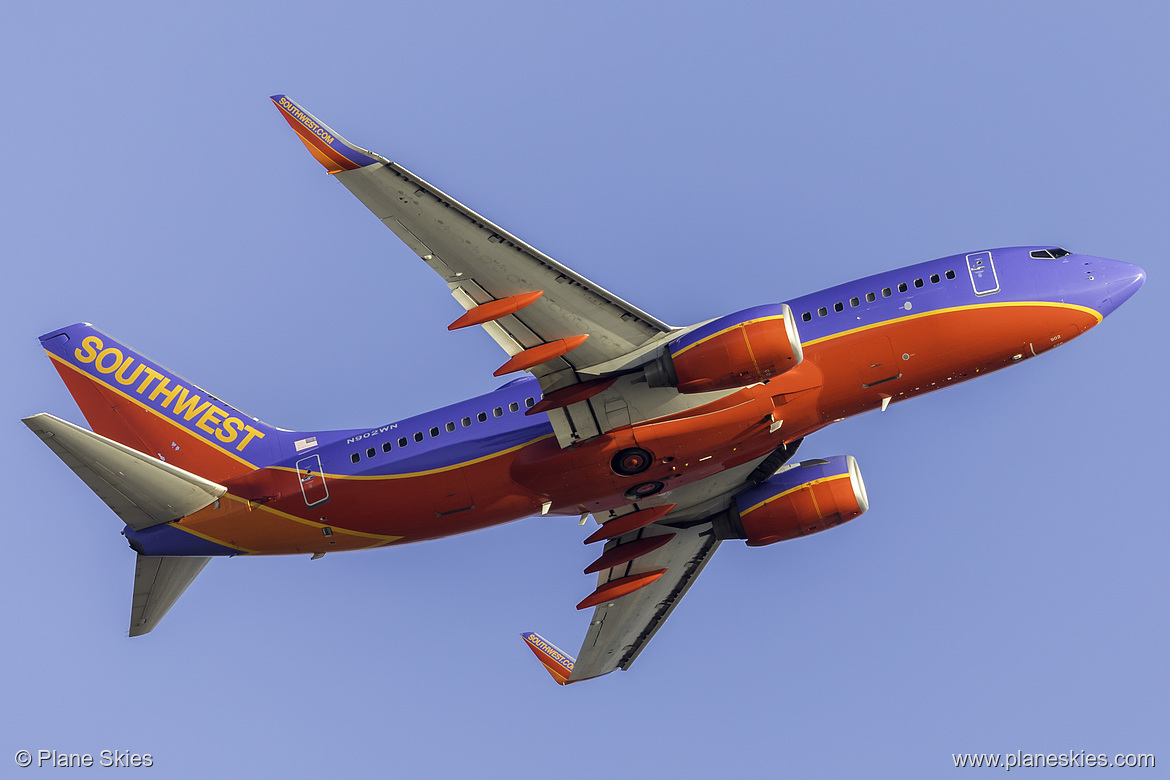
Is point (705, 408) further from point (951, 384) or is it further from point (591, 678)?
point (591, 678)

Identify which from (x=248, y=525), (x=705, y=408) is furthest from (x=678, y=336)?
(x=248, y=525)

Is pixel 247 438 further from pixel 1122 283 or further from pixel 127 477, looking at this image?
pixel 1122 283

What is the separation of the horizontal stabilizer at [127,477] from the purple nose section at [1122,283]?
2807 centimetres

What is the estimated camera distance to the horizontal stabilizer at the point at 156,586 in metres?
37.2

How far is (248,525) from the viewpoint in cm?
3631

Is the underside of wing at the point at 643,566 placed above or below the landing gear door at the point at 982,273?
below

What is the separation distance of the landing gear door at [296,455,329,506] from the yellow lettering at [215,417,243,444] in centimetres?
301

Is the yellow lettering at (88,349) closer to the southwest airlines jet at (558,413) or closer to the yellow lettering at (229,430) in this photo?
the southwest airlines jet at (558,413)

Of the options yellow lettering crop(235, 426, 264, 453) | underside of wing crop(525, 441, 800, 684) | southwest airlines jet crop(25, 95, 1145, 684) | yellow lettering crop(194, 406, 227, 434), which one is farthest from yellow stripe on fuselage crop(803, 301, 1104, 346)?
yellow lettering crop(194, 406, 227, 434)

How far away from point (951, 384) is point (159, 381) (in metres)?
25.9

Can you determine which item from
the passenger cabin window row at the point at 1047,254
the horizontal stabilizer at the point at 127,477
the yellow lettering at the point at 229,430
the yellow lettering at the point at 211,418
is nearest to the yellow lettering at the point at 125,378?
the yellow lettering at the point at 211,418

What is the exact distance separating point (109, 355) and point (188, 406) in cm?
328

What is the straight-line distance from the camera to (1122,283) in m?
35.1

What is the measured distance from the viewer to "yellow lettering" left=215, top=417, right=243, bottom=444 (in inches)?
1494
